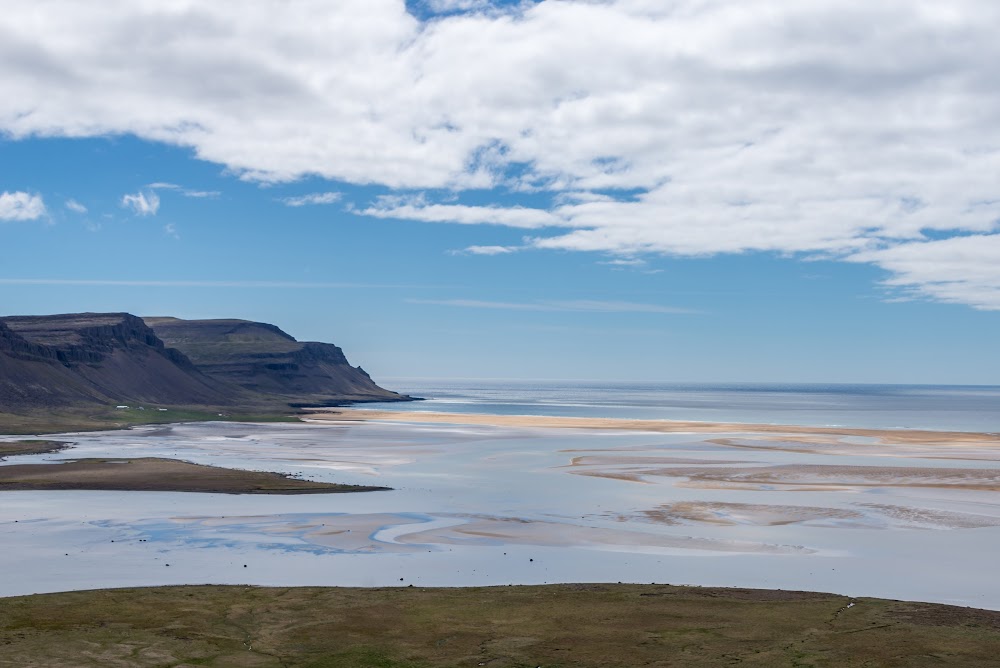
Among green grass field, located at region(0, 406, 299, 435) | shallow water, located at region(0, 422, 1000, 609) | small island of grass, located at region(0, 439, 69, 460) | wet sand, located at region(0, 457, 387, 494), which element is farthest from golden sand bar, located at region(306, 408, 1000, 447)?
wet sand, located at region(0, 457, 387, 494)

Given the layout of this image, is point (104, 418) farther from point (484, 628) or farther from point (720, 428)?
point (484, 628)

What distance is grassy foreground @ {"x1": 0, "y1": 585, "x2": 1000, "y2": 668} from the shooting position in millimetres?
21016

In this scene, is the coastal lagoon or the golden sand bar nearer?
the coastal lagoon

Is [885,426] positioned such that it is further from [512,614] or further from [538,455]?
[512,614]

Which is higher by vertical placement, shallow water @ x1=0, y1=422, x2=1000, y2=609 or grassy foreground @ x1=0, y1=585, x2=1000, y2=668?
grassy foreground @ x1=0, y1=585, x2=1000, y2=668

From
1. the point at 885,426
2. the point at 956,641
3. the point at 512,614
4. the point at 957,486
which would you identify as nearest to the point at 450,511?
the point at 512,614

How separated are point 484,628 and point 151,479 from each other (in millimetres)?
40466

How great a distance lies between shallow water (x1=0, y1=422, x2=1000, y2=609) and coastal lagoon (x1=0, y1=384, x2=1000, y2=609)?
5.9 inches

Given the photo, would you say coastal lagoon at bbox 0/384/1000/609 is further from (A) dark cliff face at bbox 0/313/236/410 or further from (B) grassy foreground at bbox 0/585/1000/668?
(A) dark cliff face at bbox 0/313/236/410

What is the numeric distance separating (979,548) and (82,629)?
1293 inches

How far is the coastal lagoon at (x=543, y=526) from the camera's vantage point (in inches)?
1207

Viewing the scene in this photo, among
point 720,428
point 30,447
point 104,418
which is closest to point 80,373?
point 104,418

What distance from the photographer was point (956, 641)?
72.6 feet

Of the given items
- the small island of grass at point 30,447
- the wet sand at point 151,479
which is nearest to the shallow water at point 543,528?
the wet sand at point 151,479
